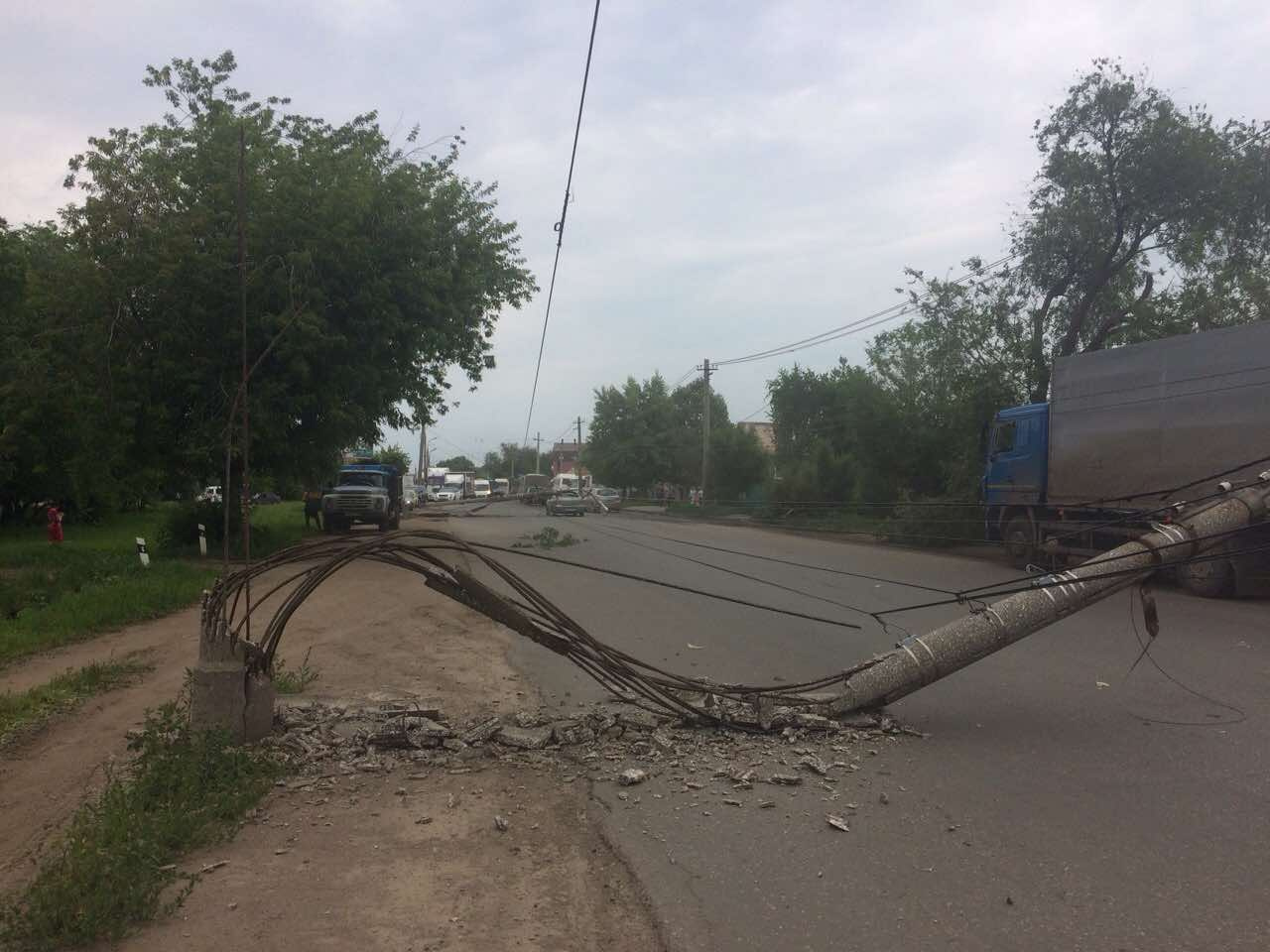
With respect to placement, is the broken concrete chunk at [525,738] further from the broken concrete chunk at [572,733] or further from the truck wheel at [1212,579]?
the truck wheel at [1212,579]

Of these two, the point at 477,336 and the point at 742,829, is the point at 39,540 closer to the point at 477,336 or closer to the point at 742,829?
the point at 477,336

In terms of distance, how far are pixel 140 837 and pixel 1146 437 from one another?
50.0 ft

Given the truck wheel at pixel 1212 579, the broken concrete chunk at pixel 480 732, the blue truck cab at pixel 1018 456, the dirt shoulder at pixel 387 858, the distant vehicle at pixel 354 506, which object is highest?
the blue truck cab at pixel 1018 456

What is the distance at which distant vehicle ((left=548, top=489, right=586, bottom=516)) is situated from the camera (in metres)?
48.9

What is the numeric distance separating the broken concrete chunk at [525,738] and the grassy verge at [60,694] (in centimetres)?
357

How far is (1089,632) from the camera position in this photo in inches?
421

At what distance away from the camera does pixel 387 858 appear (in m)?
4.55

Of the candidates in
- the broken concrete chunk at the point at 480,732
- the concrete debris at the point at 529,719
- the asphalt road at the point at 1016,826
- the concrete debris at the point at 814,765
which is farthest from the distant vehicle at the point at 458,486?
the concrete debris at the point at 814,765

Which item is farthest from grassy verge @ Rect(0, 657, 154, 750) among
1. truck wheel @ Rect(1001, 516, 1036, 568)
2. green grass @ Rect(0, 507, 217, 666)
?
truck wheel @ Rect(1001, 516, 1036, 568)

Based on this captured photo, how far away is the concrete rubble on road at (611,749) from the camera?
5.57m

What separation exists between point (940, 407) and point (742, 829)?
95.8 ft

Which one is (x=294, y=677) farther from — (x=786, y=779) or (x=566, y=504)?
(x=566, y=504)

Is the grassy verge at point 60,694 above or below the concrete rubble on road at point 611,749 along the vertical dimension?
below

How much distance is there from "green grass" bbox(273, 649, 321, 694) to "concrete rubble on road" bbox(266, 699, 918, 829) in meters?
1.16
